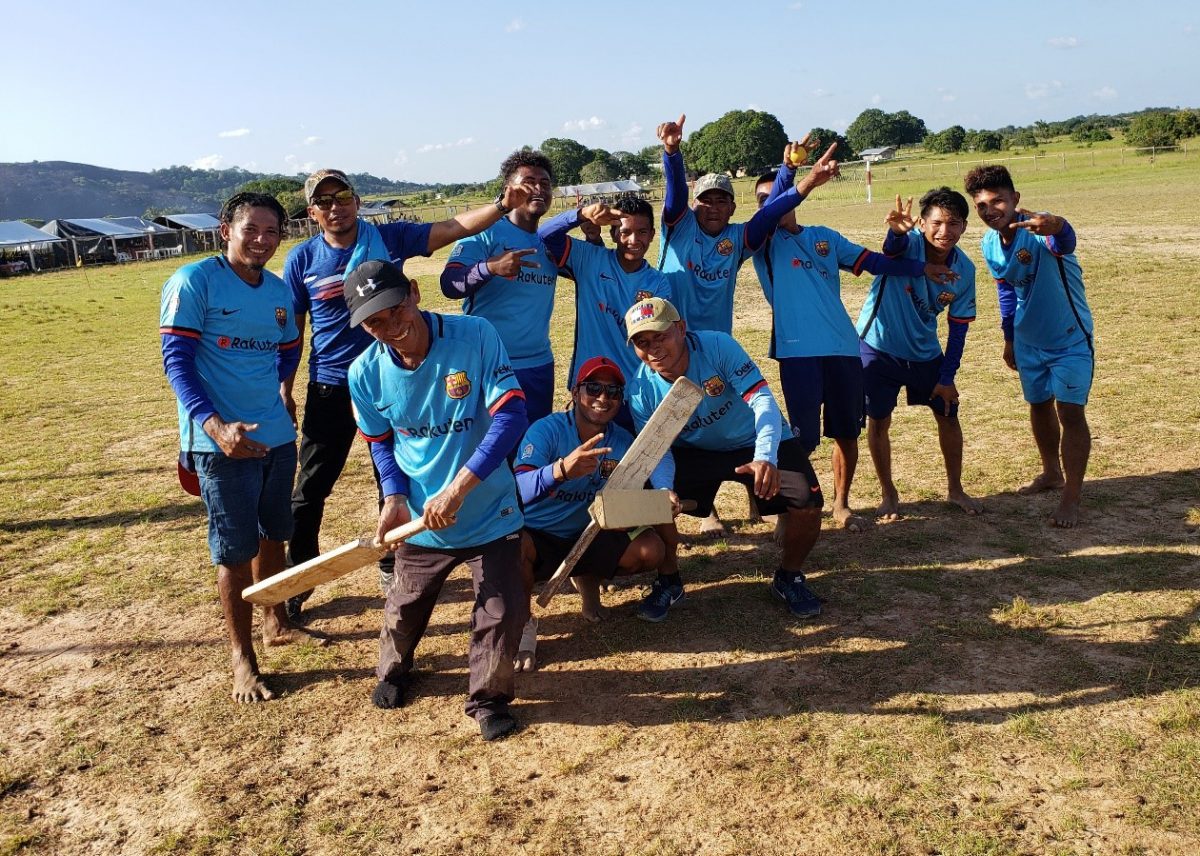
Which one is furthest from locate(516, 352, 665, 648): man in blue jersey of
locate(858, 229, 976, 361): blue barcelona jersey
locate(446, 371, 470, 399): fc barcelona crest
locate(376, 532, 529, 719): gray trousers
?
locate(858, 229, 976, 361): blue barcelona jersey

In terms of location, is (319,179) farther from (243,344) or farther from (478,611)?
(478,611)

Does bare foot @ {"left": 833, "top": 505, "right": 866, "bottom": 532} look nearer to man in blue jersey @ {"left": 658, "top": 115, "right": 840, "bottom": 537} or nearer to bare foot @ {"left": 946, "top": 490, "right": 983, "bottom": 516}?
bare foot @ {"left": 946, "top": 490, "right": 983, "bottom": 516}

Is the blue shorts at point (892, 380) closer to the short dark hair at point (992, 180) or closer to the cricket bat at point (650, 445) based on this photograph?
the short dark hair at point (992, 180)

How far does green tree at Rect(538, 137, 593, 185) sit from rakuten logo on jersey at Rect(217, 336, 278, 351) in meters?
120

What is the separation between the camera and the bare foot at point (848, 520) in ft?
20.3

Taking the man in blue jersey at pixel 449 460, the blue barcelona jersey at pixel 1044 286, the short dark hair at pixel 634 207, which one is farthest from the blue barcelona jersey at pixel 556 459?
the blue barcelona jersey at pixel 1044 286

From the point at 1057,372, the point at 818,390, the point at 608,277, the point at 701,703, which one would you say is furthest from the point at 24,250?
the point at 701,703

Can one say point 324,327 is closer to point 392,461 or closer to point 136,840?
point 392,461

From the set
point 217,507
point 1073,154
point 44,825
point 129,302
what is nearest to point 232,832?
point 44,825

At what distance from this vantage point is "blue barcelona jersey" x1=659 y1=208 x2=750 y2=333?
573cm

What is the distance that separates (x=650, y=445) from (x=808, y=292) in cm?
211

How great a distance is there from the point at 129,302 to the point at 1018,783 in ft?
89.7

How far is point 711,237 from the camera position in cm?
577

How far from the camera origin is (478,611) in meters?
4.13
